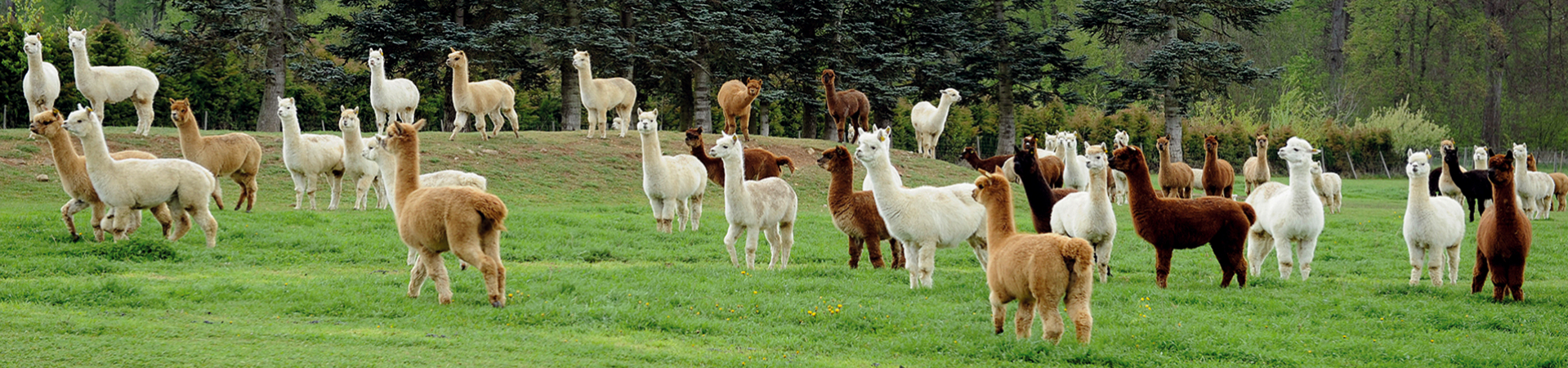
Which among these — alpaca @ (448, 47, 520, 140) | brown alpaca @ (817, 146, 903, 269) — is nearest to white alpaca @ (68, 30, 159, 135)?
alpaca @ (448, 47, 520, 140)

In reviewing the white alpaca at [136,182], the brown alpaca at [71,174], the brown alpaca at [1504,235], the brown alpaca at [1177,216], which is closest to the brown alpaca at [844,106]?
the brown alpaca at [1177,216]

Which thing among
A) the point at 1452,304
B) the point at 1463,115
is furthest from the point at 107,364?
the point at 1463,115

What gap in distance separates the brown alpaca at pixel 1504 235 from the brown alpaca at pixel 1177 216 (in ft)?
6.16

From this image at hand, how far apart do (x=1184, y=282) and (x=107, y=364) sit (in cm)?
876

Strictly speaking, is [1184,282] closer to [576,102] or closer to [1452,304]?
[1452,304]

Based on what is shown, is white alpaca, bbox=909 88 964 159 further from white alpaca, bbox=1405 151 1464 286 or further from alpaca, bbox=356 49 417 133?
white alpaca, bbox=1405 151 1464 286

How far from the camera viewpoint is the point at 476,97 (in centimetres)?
2081

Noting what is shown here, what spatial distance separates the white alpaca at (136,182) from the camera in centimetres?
1054

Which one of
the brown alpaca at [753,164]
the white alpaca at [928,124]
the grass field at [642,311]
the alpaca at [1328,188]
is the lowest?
the grass field at [642,311]

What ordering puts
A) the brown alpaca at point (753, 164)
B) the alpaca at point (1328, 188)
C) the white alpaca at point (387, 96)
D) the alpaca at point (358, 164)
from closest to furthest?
the alpaca at point (358, 164)
the brown alpaca at point (753, 164)
the white alpaca at point (387, 96)
the alpaca at point (1328, 188)

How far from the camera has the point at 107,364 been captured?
5.97 metres

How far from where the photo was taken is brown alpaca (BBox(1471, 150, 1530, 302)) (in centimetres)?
937

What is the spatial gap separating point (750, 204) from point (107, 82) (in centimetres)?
1339

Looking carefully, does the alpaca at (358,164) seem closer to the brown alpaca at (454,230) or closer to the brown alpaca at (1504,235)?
the brown alpaca at (454,230)
